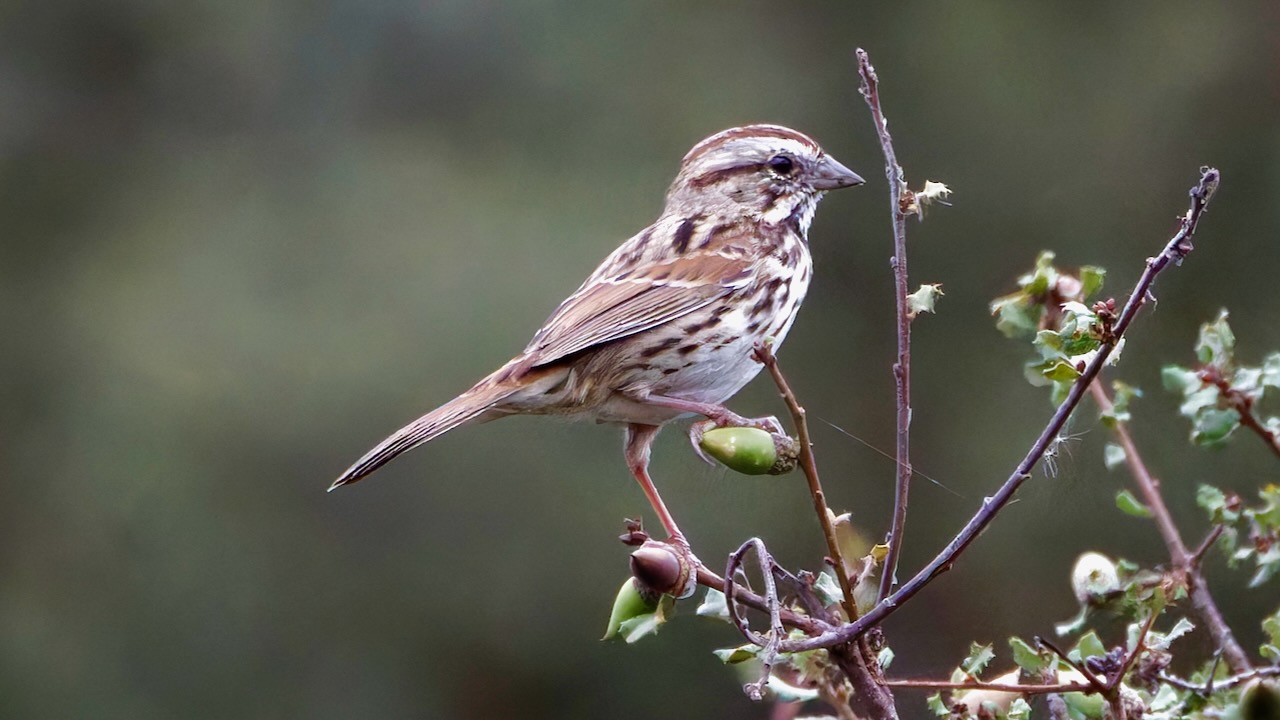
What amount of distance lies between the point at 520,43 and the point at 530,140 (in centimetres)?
73

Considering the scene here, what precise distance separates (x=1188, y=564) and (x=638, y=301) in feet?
5.87

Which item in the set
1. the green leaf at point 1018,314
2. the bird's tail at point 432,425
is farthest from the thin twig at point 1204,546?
the bird's tail at point 432,425

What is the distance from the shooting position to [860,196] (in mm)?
8352

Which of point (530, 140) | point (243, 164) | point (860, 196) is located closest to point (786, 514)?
point (860, 196)

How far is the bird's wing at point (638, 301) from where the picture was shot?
3934 mm

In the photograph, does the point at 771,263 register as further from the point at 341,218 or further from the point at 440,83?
the point at 440,83

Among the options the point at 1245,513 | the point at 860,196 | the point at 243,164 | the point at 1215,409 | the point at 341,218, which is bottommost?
the point at 1245,513

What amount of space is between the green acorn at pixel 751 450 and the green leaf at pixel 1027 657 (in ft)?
1.58

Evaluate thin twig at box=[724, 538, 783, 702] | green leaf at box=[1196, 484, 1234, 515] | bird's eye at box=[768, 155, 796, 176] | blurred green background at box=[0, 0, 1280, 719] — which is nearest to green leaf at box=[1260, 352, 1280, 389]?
green leaf at box=[1196, 484, 1234, 515]

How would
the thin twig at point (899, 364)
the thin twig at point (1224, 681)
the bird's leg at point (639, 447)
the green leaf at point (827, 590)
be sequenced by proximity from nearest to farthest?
the thin twig at point (1224, 681) → the thin twig at point (899, 364) → the green leaf at point (827, 590) → the bird's leg at point (639, 447)

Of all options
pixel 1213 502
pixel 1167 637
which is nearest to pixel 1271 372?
pixel 1213 502

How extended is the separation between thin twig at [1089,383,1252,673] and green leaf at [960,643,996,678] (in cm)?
34

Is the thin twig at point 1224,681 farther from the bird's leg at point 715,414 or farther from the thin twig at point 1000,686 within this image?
the bird's leg at point 715,414

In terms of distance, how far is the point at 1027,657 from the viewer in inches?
96.0
